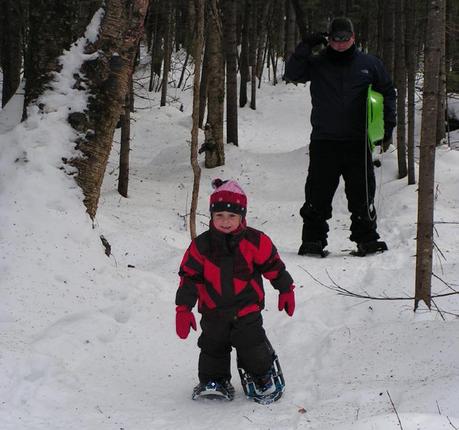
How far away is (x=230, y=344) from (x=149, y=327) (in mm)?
1013

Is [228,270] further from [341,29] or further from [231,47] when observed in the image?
[231,47]

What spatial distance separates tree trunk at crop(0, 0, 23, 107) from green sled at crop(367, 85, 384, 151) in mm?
8732

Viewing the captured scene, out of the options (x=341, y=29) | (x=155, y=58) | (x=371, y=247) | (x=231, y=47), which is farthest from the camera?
(x=155, y=58)

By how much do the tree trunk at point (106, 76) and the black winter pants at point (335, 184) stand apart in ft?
6.84

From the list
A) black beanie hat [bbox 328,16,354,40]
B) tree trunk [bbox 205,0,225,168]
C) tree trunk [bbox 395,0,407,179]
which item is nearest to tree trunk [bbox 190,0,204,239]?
black beanie hat [bbox 328,16,354,40]

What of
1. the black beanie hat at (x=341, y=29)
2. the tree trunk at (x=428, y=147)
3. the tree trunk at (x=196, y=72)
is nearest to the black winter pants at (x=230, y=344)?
the tree trunk at (x=428, y=147)

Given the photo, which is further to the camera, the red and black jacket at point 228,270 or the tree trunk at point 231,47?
the tree trunk at point 231,47

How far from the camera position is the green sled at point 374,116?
5516 mm

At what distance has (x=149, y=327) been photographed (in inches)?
169

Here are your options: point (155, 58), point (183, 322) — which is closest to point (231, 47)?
point (183, 322)

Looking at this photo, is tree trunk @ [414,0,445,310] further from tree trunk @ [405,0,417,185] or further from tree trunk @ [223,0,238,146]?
tree trunk @ [223,0,238,146]

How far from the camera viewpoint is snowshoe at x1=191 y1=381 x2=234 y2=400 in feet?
10.9

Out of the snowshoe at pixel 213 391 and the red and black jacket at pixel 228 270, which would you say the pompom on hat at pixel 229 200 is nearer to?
the red and black jacket at pixel 228 270

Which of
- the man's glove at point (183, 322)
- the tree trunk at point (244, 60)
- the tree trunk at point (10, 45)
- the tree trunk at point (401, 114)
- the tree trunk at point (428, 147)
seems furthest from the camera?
the tree trunk at point (244, 60)
